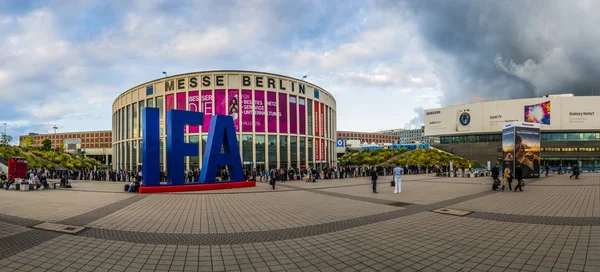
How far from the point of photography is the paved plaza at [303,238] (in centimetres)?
524

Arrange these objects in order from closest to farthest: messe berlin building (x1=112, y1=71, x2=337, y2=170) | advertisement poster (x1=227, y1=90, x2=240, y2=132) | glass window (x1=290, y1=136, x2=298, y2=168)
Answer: advertisement poster (x1=227, y1=90, x2=240, y2=132)
messe berlin building (x1=112, y1=71, x2=337, y2=170)
glass window (x1=290, y1=136, x2=298, y2=168)

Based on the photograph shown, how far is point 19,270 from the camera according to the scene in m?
4.95

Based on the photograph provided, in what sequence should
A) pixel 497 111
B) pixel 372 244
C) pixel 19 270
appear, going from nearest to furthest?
pixel 19 270 < pixel 372 244 < pixel 497 111

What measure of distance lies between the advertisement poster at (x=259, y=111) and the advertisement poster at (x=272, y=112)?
0.78 m

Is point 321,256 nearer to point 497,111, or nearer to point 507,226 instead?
point 507,226

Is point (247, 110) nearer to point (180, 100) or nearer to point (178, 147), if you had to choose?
point (180, 100)

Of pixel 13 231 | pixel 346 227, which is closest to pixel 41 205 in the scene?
pixel 13 231

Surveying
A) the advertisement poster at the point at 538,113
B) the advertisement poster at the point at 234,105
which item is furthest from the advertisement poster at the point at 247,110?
the advertisement poster at the point at 538,113

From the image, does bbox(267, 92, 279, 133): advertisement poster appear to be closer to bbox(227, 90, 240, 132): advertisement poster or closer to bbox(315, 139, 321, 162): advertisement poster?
bbox(227, 90, 240, 132): advertisement poster

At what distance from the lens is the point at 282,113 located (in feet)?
144

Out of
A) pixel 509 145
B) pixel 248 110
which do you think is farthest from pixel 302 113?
pixel 509 145

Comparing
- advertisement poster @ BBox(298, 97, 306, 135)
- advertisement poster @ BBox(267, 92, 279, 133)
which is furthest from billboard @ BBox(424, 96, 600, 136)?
advertisement poster @ BBox(267, 92, 279, 133)

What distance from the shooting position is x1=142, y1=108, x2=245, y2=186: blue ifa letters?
18.3 meters

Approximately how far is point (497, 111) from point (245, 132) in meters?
68.4
